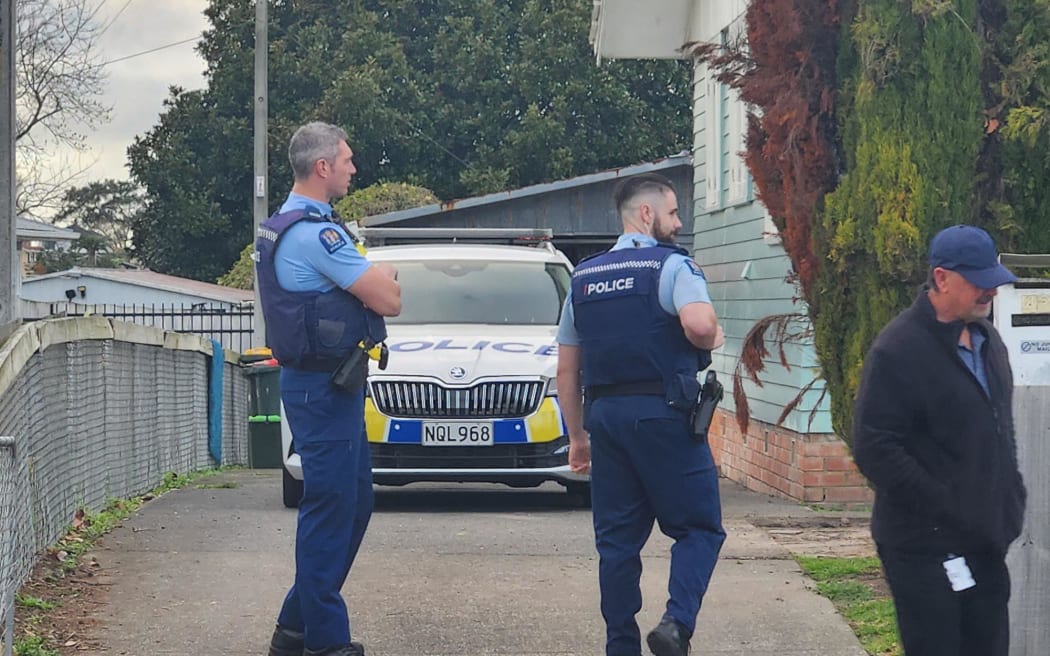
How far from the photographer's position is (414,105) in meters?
43.0

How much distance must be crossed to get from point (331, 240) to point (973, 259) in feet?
7.93

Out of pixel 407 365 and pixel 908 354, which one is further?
pixel 407 365

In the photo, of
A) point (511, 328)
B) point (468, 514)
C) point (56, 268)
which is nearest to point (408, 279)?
point (511, 328)

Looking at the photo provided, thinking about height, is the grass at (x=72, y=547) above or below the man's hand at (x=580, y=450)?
below

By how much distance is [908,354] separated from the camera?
452 centimetres

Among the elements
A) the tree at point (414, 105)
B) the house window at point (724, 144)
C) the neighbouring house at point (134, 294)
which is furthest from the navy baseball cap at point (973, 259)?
the tree at point (414, 105)

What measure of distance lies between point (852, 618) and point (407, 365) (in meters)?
4.16

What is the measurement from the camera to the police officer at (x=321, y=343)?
601 cm

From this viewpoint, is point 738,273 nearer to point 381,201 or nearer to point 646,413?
point 646,413

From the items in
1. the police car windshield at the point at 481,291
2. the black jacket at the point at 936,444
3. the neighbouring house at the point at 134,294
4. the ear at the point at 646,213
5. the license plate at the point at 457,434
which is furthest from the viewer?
the neighbouring house at the point at 134,294

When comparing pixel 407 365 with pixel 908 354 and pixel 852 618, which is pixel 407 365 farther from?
pixel 908 354

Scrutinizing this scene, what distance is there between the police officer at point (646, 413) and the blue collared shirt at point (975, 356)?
1.39m

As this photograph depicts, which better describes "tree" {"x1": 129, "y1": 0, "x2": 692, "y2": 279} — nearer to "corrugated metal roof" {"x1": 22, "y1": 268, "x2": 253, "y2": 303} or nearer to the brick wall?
"corrugated metal roof" {"x1": 22, "y1": 268, "x2": 253, "y2": 303}

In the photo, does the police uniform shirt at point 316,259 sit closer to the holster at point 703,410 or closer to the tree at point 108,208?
the holster at point 703,410
